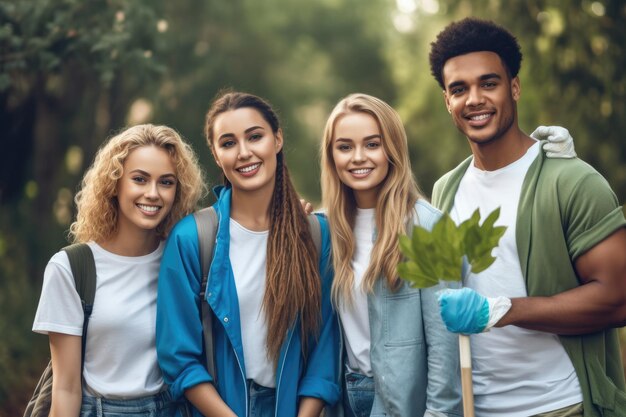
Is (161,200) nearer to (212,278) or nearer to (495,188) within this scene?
(212,278)

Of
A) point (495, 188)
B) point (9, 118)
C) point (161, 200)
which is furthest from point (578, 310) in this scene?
point (9, 118)

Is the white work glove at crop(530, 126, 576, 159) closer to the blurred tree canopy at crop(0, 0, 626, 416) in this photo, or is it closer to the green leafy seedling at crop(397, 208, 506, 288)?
the green leafy seedling at crop(397, 208, 506, 288)

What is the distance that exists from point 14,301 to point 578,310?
7588 millimetres

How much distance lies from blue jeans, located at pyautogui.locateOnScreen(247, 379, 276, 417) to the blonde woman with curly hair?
1.15ft

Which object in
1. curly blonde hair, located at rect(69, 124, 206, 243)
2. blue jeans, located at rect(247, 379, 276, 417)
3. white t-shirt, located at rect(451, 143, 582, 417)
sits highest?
curly blonde hair, located at rect(69, 124, 206, 243)

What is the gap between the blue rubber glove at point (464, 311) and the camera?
3117 mm

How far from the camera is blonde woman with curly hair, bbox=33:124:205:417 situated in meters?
3.61

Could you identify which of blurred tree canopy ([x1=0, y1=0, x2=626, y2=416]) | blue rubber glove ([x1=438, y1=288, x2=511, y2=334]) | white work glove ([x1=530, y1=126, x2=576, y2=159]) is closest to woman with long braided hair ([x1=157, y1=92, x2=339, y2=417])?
blue rubber glove ([x1=438, y1=288, x2=511, y2=334])

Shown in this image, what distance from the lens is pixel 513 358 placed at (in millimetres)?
3531

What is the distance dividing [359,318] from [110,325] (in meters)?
1.07

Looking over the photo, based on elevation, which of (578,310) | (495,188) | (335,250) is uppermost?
(495,188)

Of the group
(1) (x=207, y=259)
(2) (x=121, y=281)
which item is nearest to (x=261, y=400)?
(1) (x=207, y=259)

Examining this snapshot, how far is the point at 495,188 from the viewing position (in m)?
3.71

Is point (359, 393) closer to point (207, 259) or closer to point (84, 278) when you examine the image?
point (207, 259)
